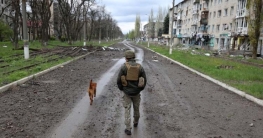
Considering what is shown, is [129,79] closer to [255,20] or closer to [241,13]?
[255,20]

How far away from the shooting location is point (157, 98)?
8484mm

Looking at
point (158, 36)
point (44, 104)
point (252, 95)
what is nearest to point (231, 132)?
point (252, 95)

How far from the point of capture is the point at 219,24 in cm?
5175

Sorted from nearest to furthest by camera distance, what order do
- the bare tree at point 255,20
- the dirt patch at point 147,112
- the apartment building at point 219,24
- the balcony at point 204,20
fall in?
the dirt patch at point 147,112
the bare tree at point 255,20
the apartment building at point 219,24
the balcony at point 204,20

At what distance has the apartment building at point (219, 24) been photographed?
42.1m

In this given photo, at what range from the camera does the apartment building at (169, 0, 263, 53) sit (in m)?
42.1

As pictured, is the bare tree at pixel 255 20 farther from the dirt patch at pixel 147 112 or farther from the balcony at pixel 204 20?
the balcony at pixel 204 20

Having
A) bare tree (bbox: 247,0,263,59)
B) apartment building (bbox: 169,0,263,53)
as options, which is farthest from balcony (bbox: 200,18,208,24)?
bare tree (bbox: 247,0,263,59)

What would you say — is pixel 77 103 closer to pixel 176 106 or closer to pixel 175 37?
pixel 176 106

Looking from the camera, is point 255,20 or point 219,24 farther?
point 219,24

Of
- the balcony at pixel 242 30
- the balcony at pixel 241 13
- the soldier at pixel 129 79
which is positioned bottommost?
the soldier at pixel 129 79

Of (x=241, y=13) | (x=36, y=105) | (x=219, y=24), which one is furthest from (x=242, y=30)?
(x=36, y=105)

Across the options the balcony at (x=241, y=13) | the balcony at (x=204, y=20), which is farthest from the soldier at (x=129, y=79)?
the balcony at (x=204, y=20)

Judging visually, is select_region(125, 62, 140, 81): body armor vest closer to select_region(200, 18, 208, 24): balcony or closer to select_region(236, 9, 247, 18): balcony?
select_region(236, 9, 247, 18): balcony
